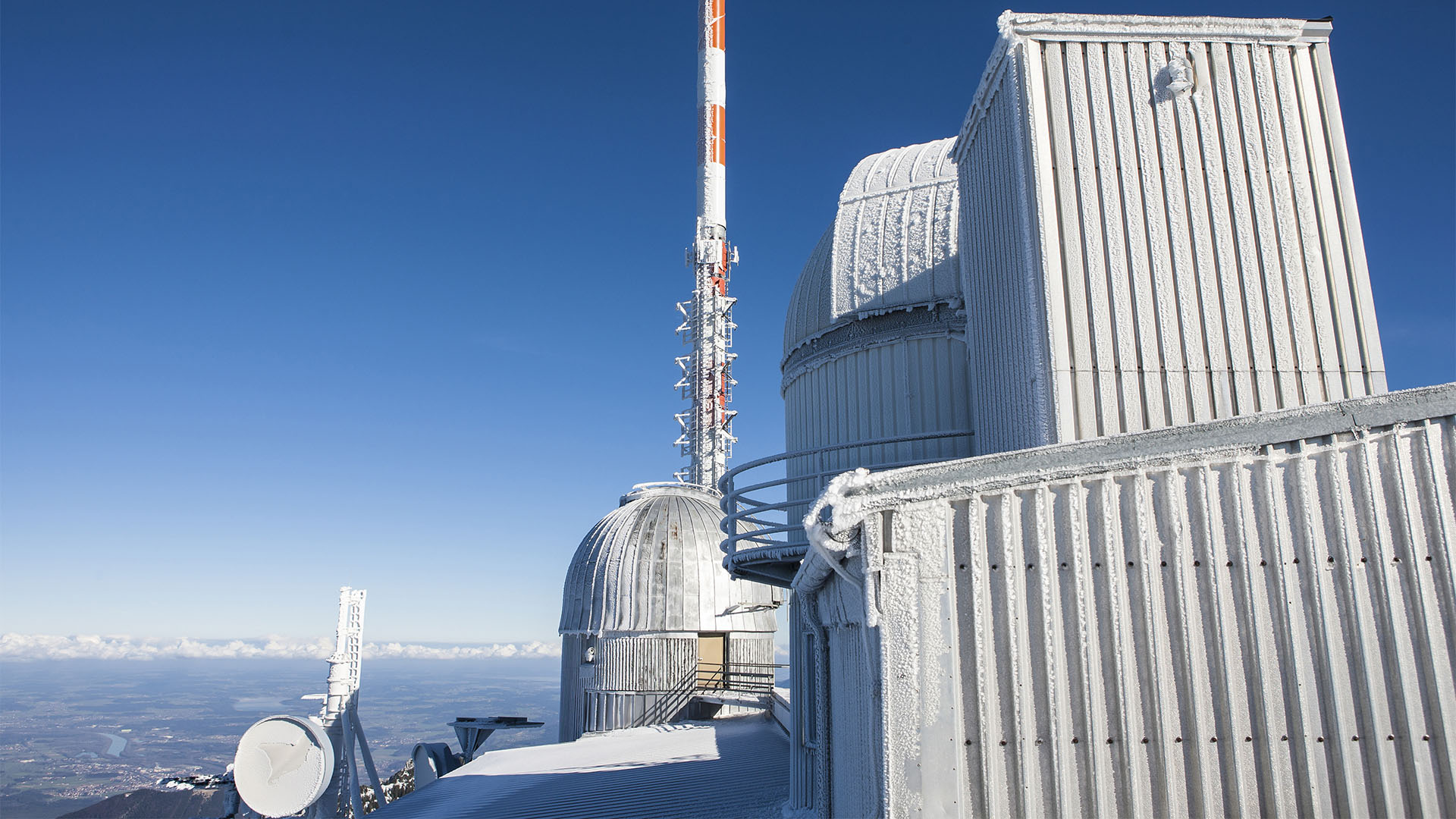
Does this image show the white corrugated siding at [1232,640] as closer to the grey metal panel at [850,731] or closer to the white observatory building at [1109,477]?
the white observatory building at [1109,477]

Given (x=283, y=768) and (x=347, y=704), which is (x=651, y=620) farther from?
(x=283, y=768)

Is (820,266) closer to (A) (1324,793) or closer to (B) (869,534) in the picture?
(B) (869,534)

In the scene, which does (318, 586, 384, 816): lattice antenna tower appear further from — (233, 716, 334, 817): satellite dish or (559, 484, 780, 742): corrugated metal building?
(559, 484, 780, 742): corrugated metal building

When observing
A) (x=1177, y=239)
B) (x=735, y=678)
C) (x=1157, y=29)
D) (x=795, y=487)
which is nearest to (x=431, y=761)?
(x=735, y=678)

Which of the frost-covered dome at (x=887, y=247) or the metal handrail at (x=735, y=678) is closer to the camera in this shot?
the frost-covered dome at (x=887, y=247)

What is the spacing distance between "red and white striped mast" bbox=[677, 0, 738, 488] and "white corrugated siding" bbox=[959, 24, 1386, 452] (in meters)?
23.9

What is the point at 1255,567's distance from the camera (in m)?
4.61

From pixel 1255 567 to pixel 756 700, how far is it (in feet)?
55.6

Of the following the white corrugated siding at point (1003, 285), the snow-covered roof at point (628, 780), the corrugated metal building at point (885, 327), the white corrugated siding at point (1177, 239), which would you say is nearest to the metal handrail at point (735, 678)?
the snow-covered roof at point (628, 780)

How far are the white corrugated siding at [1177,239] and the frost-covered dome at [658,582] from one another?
15.7 meters

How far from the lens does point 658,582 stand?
22.4 m

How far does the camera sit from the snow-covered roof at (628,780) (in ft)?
37.2

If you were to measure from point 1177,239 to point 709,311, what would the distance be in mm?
25458

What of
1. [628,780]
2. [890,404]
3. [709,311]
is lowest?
[628,780]
